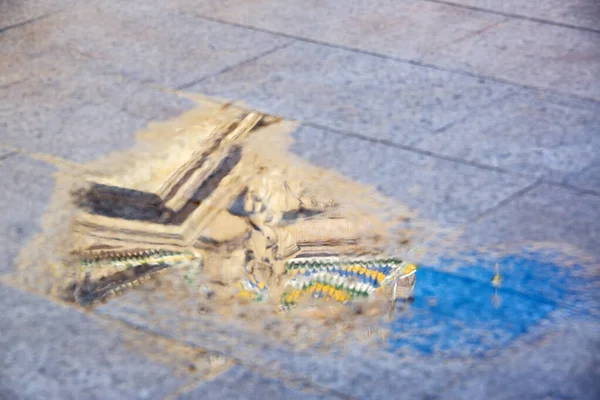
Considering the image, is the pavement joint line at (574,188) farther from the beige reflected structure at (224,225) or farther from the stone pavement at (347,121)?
the beige reflected structure at (224,225)

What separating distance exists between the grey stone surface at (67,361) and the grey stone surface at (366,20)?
384 centimetres

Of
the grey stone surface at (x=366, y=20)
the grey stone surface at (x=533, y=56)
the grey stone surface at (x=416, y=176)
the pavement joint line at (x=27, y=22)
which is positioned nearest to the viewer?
the grey stone surface at (x=416, y=176)

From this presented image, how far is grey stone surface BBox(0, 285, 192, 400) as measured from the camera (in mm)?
3629

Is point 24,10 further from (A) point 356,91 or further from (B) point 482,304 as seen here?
(B) point 482,304

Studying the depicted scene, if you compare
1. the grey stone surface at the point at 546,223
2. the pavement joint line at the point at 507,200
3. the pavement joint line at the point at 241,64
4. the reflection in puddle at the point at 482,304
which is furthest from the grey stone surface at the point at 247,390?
the pavement joint line at the point at 241,64

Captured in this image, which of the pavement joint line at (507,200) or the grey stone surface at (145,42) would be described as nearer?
the pavement joint line at (507,200)

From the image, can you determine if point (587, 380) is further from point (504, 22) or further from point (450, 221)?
point (504, 22)

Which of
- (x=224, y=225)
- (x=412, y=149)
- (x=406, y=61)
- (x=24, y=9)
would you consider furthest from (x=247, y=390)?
(x=24, y=9)

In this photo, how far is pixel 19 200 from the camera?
4.99 metres

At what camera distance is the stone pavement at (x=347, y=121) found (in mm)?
3736

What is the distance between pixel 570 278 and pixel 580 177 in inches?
43.9

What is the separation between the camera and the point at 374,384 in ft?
12.1

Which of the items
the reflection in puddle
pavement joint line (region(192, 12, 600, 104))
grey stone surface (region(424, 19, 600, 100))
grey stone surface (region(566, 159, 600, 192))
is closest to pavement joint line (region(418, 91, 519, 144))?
pavement joint line (region(192, 12, 600, 104))

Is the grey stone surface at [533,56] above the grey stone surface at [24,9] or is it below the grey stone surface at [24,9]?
above
